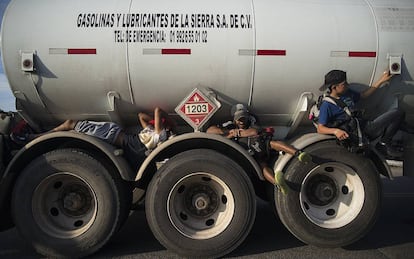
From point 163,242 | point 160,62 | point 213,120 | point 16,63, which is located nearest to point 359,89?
point 213,120

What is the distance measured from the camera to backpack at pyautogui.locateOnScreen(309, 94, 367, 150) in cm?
412

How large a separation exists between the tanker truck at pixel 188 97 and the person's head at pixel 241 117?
0.18 meters

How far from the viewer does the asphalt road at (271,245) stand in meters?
4.13

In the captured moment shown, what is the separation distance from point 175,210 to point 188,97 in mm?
1253

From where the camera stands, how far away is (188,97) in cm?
421

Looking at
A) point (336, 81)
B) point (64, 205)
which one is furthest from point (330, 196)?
point (64, 205)

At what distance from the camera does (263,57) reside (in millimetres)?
4180

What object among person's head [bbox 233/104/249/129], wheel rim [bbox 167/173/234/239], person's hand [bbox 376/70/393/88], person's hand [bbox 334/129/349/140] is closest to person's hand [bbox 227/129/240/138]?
person's head [bbox 233/104/249/129]

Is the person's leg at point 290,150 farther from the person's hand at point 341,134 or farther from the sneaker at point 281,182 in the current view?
the person's hand at point 341,134

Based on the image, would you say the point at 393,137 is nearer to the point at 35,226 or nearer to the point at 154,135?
the point at 154,135

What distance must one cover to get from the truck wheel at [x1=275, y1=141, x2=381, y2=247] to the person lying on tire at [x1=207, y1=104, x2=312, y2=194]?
187 mm

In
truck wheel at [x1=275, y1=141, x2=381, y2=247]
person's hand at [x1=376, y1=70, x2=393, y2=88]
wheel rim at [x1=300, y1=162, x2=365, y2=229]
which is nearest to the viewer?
truck wheel at [x1=275, y1=141, x2=381, y2=247]

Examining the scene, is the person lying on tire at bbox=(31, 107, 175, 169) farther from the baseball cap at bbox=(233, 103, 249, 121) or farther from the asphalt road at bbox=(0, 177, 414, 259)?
the asphalt road at bbox=(0, 177, 414, 259)

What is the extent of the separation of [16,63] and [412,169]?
472 centimetres
